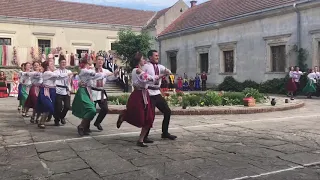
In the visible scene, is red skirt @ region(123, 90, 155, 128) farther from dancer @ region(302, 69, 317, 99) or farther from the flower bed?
dancer @ region(302, 69, 317, 99)

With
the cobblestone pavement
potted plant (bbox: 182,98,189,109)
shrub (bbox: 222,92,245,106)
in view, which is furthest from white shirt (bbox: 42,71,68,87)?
shrub (bbox: 222,92,245,106)

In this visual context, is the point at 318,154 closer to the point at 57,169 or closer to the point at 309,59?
the point at 57,169

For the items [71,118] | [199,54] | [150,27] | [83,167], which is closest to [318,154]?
[83,167]

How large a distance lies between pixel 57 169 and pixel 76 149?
1.16m

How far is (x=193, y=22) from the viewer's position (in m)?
29.8

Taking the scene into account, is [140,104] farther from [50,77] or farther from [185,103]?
[185,103]

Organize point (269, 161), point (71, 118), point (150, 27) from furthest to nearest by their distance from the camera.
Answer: point (150, 27), point (71, 118), point (269, 161)

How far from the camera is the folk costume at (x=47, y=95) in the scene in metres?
8.08

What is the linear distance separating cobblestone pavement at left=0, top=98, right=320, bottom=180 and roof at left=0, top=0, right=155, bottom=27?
89.4 feet

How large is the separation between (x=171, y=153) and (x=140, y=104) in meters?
1.03

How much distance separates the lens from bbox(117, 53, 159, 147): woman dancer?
19.8 feet

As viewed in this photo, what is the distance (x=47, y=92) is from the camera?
8219 millimetres

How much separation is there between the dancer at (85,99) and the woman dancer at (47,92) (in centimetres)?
107

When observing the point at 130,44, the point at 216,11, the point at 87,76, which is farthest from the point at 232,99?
the point at 130,44
